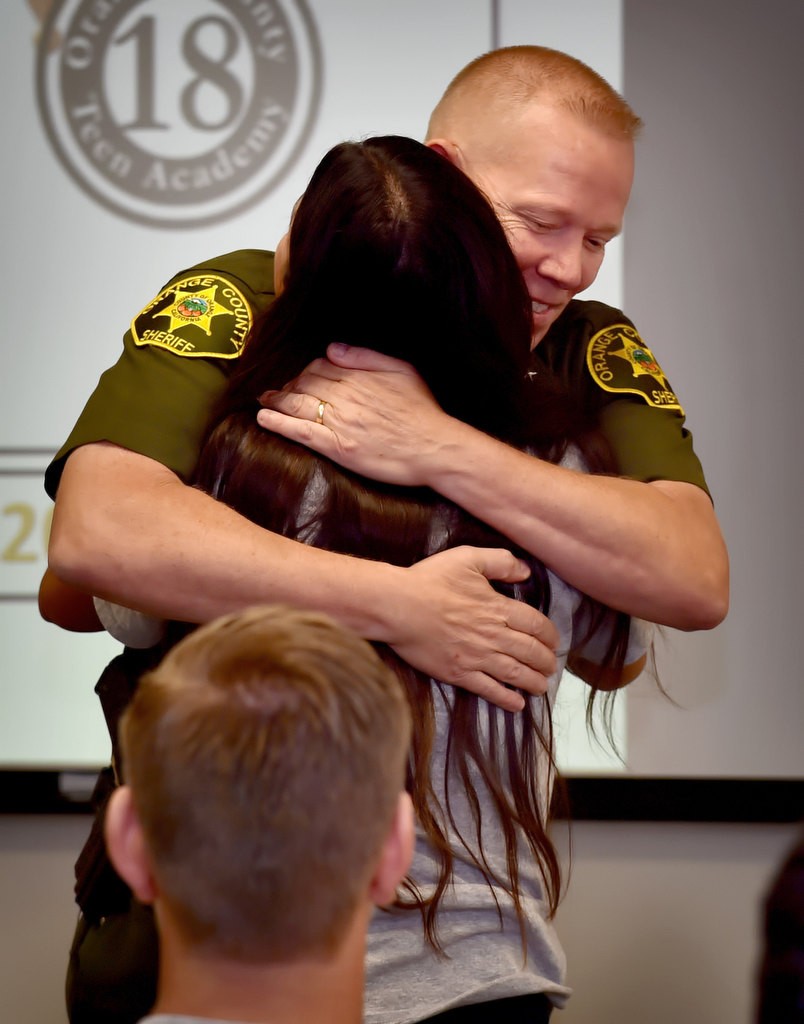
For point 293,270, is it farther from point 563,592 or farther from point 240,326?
point 563,592

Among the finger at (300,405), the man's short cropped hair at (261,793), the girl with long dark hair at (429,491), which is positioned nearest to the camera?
the man's short cropped hair at (261,793)

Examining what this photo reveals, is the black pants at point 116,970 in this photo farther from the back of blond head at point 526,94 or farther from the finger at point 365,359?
the back of blond head at point 526,94

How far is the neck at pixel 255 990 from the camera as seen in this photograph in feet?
2.77

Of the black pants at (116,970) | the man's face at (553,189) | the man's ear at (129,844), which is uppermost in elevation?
the man's face at (553,189)

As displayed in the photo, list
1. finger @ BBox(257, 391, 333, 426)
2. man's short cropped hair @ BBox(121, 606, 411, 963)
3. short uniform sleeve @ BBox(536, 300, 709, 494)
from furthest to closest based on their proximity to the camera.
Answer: short uniform sleeve @ BBox(536, 300, 709, 494) → finger @ BBox(257, 391, 333, 426) → man's short cropped hair @ BBox(121, 606, 411, 963)

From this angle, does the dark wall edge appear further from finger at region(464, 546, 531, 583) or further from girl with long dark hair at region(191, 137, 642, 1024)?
finger at region(464, 546, 531, 583)

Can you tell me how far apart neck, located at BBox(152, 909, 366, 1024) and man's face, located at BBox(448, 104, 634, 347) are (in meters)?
0.77

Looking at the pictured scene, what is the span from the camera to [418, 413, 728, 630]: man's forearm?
117 centimetres

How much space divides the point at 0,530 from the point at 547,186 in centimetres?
147

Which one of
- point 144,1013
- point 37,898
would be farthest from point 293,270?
point 37,898

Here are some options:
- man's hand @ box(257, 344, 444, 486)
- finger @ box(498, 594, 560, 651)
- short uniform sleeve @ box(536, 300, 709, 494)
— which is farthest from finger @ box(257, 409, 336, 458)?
short uniform sleeve @ box(536, 300, 709, 494)

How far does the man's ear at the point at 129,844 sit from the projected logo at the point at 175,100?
5.52ft

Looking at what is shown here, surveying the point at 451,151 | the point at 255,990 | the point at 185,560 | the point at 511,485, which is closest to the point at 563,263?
the point at 451,151

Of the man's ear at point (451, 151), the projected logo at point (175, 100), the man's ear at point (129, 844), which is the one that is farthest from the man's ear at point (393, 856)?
the projected logo at point (175, 100)
